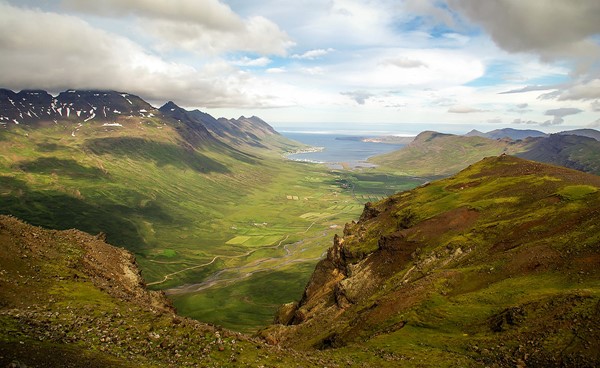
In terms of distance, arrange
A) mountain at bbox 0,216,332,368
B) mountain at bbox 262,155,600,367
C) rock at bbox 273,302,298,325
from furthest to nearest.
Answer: rock at bbox 273,302,298,325 < mountain at bbox 262,155,600,367 < mountain at bbox 0,216,332,368

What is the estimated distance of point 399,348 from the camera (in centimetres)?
4603

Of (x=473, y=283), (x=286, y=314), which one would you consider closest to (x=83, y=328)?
(x=473, y=283)

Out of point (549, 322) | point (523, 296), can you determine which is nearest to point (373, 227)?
point (523, 296)

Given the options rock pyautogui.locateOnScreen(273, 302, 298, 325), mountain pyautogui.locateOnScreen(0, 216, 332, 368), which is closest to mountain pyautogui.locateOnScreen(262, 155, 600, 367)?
rock pyautogui.locateOnScreen(273, 302, 298, 325)

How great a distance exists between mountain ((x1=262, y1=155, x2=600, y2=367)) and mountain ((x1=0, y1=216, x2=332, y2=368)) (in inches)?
646

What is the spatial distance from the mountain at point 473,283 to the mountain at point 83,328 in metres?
16.4

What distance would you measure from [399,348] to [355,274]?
145ft

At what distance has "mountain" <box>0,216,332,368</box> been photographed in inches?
1159

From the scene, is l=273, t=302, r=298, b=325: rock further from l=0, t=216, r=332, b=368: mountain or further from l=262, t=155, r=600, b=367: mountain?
l=0, t=216, r=332, b=368: mountain

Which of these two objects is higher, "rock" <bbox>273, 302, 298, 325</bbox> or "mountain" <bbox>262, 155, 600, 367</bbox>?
"mountain" <bbox>262, 155, 600, 367</bbox>

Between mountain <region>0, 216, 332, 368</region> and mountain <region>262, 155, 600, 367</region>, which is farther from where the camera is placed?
mountain <region>262, 155, 600, 367</region>

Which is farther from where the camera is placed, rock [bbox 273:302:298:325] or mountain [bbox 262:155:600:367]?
rock [bbox 273:302:298:325]

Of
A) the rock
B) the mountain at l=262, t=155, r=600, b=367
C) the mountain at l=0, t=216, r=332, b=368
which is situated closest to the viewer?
the mountain at l=0, t=216, r=332, b=368

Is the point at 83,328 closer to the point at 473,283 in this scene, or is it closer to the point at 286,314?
the point at 473,283
